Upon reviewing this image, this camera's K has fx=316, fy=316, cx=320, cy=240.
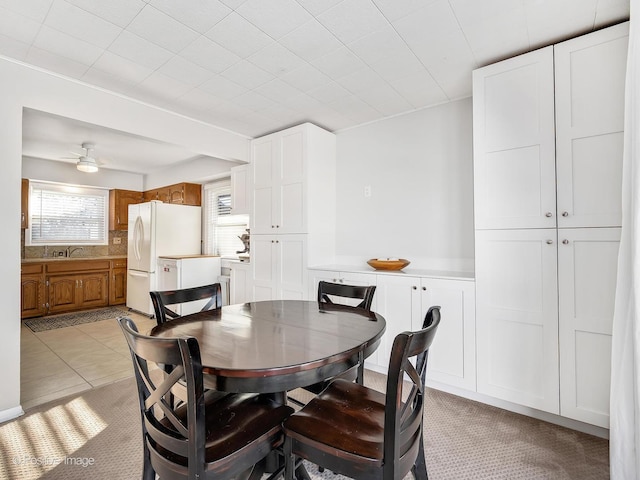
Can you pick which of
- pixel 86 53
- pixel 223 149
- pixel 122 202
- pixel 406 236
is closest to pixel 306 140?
pixel 223 149

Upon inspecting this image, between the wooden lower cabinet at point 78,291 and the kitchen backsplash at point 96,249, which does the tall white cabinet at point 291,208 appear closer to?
the wooden lower cabinet at point 78,291

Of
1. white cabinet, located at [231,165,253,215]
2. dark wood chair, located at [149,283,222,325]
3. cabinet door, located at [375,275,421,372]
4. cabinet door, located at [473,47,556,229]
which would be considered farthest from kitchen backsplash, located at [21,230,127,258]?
cabinet door, located at [473,47,556,229]

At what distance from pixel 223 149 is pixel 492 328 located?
3261 millimetres

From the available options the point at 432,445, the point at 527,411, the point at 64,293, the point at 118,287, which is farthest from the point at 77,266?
the point at 527,411

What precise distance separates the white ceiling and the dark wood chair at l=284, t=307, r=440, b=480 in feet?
5.83

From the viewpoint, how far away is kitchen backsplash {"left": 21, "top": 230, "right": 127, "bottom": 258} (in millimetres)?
5301

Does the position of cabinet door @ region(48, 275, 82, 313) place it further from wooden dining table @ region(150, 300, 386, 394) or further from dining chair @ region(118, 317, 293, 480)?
dining chair @ region(118, 317, 293, 480)

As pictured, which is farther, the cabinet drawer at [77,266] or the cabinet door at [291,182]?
the cabinet drawer at [77,266]

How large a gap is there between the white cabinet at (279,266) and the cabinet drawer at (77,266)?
341 cm

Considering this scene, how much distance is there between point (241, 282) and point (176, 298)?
207cm

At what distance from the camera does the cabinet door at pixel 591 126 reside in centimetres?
→ 189

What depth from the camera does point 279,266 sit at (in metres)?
3.64

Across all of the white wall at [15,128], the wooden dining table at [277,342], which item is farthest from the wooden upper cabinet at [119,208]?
the wooden dining table at [277,342]

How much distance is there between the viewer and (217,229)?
17.3ft
